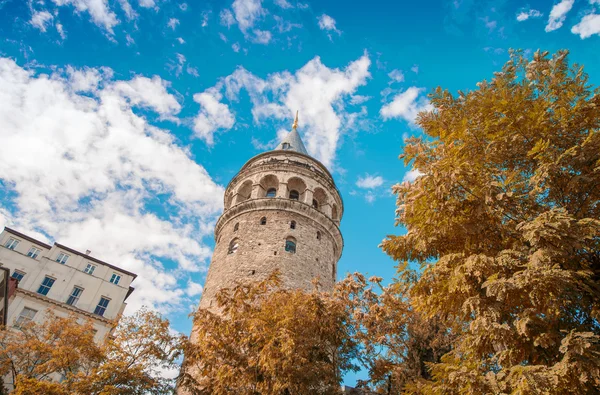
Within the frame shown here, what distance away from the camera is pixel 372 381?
1127cm

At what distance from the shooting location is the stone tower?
2070 centimetres

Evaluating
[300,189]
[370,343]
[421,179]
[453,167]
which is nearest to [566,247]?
[453,167]

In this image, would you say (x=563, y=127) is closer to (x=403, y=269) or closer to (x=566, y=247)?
(x=566, y=247)

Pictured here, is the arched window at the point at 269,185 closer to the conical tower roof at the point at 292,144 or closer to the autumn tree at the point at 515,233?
the conical tower roof at the point at 292,144

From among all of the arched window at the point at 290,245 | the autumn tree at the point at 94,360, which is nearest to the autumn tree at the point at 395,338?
the autumn tree at the point at 94,360

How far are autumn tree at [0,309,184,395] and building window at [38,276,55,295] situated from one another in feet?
→ 45.5

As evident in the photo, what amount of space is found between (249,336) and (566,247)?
26.4ft

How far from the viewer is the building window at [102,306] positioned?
101ft

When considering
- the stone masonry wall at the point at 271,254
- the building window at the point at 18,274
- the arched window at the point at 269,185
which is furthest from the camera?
the building window at the point at 18,274

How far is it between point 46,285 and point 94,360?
18.7 meters

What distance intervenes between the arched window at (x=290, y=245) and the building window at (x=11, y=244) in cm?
2318

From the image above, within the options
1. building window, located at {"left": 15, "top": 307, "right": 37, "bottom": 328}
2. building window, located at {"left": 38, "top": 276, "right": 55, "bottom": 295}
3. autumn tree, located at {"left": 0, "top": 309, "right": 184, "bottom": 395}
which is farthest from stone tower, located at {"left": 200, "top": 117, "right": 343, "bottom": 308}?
building window, located at {"left": 38, "top": 276, "right": 55, "bottom": 295}

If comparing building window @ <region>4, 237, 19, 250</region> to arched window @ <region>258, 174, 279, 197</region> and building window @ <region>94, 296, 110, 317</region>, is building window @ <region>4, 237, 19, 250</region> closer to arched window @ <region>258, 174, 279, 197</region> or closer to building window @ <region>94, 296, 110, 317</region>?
building window @ <region>94, 296, 110, 317</region>

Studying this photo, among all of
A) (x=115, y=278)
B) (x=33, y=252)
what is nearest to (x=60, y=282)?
(x=33, y=252)
